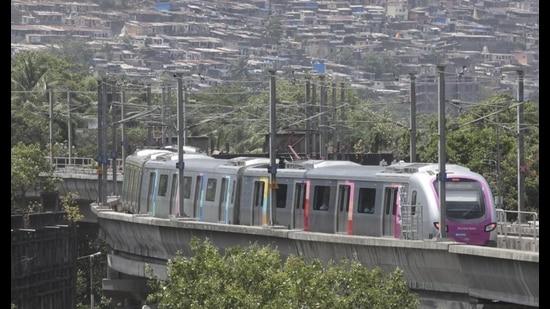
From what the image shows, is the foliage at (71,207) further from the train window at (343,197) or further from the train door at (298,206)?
the train window at (343,197)

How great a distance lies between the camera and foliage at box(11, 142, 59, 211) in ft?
346

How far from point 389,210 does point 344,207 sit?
9.58 feet

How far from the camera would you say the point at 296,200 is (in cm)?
5847

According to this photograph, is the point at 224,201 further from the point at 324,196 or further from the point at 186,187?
the point at 324,196

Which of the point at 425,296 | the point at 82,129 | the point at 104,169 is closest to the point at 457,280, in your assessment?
the point at 425,296

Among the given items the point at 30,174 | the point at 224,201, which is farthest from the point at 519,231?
the point at 30,174

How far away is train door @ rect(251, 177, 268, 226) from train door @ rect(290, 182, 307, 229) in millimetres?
2268

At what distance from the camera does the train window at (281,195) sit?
59.2 meters

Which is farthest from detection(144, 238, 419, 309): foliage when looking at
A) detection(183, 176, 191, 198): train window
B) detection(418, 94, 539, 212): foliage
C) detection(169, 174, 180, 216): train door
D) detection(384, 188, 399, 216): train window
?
detection(418, 94, 539, 212): foliage

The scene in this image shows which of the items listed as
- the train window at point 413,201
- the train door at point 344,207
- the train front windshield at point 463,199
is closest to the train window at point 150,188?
the train door at point 344,207

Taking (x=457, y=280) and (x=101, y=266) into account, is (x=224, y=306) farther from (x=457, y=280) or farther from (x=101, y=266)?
(x=101, y=266)

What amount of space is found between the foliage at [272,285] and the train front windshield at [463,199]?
288 inches

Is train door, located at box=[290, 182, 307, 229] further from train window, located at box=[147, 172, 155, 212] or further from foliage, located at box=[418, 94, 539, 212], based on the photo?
foliage, located at box=[418, 94, 539, 212]

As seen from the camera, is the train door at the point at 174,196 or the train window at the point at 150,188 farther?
the train window at the point at 150,188
